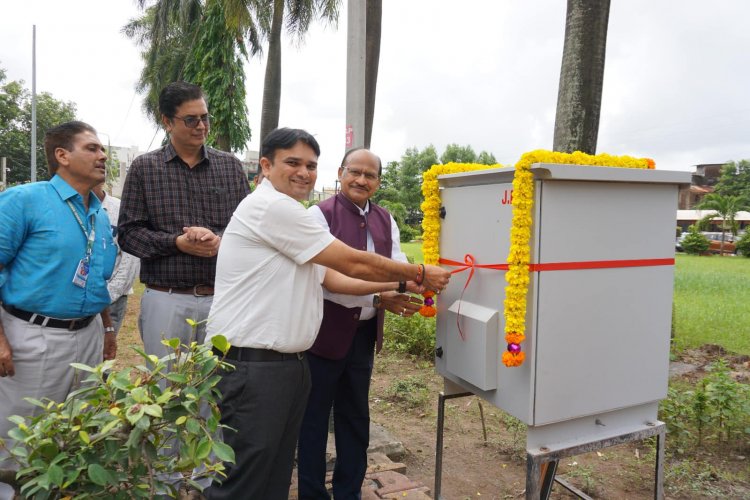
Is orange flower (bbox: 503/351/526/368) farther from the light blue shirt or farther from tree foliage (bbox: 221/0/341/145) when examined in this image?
tree foliage (bbox: 221/0/341/145)

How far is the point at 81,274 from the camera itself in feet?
7.89

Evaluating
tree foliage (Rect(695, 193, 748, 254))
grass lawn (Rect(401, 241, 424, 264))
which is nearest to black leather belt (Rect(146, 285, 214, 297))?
grass lawn (Rect(401, 241, 424, 264))

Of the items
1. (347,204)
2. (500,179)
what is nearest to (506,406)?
(500,179)

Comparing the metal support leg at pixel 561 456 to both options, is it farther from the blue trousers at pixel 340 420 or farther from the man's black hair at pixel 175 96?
the man's black hair at pixel 175 96

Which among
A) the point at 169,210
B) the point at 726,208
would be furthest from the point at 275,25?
the point at 726,208

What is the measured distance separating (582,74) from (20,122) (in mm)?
42012

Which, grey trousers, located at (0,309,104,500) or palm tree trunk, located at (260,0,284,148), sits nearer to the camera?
grey trousers, located at (0,309,104,500)

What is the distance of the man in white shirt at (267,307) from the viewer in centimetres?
204

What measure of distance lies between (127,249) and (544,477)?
2.38 meters

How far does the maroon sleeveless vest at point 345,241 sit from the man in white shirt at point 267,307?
0.42 m

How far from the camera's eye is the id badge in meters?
2.38

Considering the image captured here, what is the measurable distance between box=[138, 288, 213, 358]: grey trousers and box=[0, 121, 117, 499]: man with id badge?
10.4 inches

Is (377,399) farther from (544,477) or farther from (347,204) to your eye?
(347,204)

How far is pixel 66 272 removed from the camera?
7.79 ft
